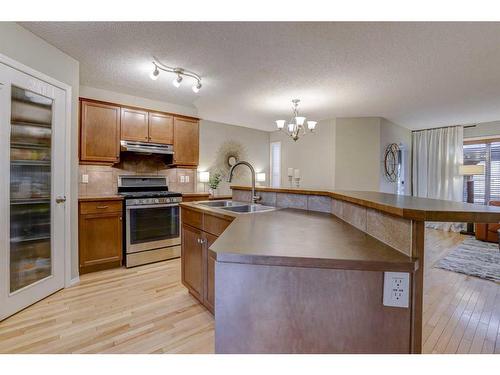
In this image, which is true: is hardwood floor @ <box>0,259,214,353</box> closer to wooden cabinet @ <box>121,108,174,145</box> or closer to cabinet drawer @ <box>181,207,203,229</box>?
cabinet drawer @ <box>181,207,203,229</box>

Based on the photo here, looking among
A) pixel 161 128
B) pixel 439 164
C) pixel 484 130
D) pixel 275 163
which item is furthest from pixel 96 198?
pixel 484 130

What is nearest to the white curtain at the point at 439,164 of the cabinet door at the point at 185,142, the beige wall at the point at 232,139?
the beige wall at the point at 232,139

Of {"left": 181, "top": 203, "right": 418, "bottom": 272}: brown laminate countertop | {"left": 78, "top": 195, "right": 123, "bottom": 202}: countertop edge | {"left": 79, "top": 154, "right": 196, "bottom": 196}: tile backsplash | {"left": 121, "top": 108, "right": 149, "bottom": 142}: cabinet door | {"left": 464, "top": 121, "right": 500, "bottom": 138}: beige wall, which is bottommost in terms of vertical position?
{"left": 181, "top": 203, "right": 418, "bottom": 272}: brown laminate countertop

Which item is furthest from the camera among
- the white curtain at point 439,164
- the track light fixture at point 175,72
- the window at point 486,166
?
the white curtain at point 439,164

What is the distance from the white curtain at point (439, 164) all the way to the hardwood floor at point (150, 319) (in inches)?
129

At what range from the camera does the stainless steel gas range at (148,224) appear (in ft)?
10.5

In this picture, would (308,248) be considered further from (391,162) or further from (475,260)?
(391,162)

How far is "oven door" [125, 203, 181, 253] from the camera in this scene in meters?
3.20

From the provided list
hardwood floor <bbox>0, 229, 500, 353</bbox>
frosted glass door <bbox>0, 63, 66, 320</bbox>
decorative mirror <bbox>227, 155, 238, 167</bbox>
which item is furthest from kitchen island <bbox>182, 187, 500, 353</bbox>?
decorative mirror <bbox>227, 155, 238, 167</bbox>

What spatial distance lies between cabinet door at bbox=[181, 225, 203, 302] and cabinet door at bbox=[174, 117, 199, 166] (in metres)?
1.79

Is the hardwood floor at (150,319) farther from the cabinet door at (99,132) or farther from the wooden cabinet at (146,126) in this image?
the wooden cabinet at (146,126)
